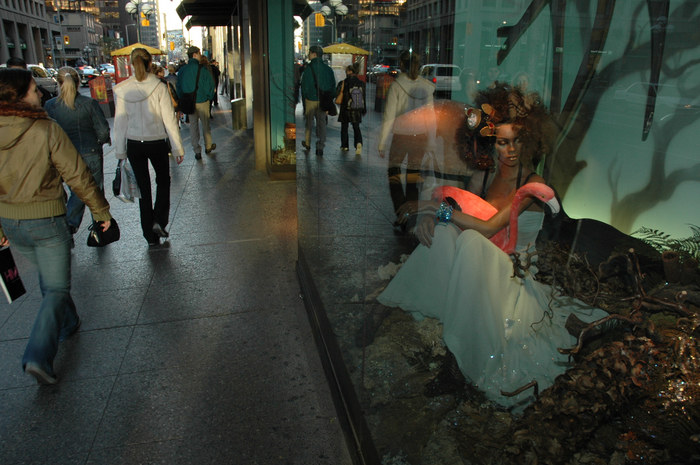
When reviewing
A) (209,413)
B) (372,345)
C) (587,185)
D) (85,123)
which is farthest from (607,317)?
(85,123)

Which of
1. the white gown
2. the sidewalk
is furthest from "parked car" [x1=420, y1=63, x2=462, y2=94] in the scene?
the sidewalk

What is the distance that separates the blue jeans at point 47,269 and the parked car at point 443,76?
2704 millimetres

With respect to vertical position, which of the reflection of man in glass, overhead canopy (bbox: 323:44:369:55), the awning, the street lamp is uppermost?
the awning

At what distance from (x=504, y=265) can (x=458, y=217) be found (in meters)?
0.37

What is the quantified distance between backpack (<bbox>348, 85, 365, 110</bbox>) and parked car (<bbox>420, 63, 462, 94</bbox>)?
818 millimetres

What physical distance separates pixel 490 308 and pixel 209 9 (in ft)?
57.4

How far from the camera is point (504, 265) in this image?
2168 mm

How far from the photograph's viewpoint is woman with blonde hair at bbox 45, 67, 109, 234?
5.92 m

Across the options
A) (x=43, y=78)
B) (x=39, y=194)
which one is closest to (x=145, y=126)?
(x=39, y=194)

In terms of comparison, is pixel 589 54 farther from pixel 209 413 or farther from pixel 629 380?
pixel 209 413

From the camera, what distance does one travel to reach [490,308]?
2305 millimetres

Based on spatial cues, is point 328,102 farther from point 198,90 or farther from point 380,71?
point 198,90

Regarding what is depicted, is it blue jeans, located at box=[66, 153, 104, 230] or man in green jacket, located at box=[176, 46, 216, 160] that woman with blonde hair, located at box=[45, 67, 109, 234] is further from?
man in green jacket, located at box=[176, 46, 216, 160]

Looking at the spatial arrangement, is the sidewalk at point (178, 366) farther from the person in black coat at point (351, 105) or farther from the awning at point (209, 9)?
the awning at point (209, 9)
